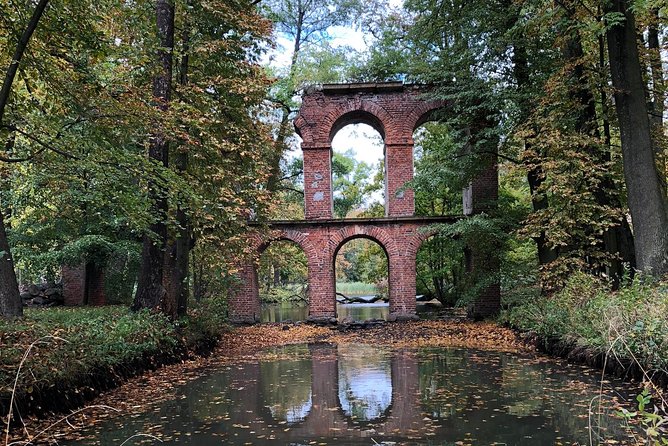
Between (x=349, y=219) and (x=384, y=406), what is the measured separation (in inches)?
505

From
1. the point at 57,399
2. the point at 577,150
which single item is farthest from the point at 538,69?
the point at 57,399

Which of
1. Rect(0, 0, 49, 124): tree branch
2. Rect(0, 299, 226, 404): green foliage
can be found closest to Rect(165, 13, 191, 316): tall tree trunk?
Rect(0, 299, 226, 404): green foliage

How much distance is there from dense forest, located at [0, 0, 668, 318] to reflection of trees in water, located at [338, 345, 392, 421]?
3850 millimetres

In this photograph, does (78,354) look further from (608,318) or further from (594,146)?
(594,146)

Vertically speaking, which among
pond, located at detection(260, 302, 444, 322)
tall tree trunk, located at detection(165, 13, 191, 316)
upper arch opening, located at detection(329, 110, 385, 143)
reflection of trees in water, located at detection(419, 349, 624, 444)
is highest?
upper arch opening, located at detection(329, 110, 385, 143)

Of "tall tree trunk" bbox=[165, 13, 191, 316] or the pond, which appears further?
the pond

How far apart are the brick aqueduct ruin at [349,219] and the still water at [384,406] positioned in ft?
27.9

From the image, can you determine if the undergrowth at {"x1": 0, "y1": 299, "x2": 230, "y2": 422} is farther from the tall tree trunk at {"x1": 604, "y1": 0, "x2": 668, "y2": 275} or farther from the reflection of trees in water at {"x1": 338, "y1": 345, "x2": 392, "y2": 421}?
the tall tree trunk at {"x1": 604, "y1": 0, "x2": 668, "y2": 275}

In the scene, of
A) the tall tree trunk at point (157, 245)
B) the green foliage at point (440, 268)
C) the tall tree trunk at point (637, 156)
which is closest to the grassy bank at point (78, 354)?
the tall tree trunk at point (157, 245)

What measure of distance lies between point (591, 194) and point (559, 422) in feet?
24.9

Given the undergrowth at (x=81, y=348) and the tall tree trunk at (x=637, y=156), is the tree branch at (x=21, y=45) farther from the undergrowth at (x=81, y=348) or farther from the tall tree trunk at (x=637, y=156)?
the tall tree trunk at (x=637, y=156)

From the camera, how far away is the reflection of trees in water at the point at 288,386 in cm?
683

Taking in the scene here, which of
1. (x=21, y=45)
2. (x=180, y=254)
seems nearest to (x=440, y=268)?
(x=180, y=254)

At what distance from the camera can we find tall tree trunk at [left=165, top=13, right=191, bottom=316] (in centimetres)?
1240
